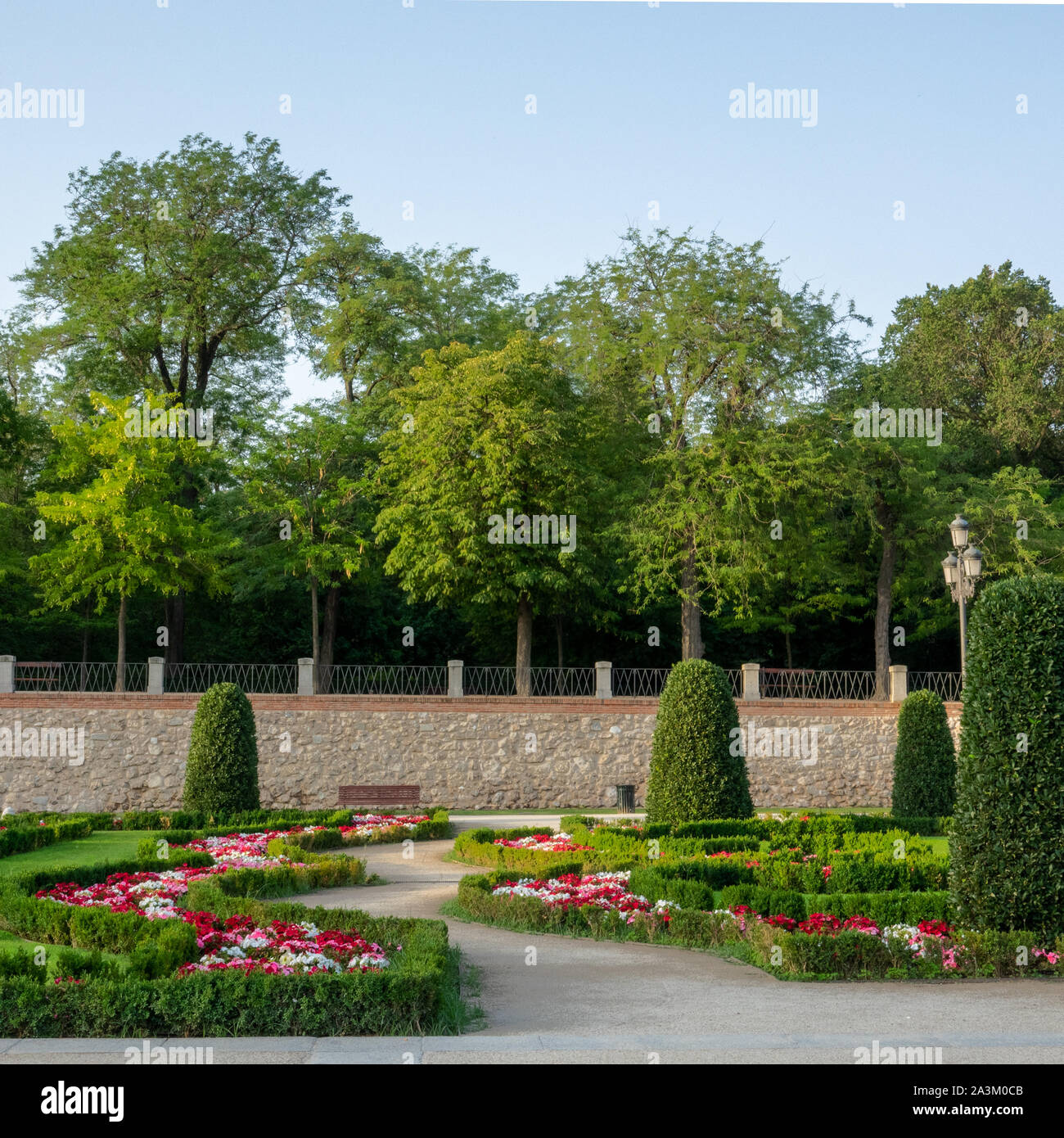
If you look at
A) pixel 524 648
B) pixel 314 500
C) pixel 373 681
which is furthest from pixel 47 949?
pixel 314 500

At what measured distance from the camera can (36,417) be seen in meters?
34.1

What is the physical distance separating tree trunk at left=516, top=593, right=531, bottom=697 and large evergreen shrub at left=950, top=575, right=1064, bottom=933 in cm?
1732

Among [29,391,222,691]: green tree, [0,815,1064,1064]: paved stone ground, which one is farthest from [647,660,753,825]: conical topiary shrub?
[29,391,222,691]: green tree

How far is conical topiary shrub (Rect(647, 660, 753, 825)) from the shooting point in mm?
15656

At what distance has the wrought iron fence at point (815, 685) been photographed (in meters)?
28.5

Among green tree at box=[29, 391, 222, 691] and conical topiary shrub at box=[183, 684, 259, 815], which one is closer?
conical topiary shrub at box=[183, 684, 259, 815]

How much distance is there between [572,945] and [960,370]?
3549 cm

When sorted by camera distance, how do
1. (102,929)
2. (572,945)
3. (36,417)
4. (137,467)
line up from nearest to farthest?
(102,929), (572,945), (137,467), (36,417)

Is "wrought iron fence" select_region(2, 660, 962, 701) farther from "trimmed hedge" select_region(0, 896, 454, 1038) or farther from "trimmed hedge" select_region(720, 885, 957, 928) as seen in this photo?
"trimmed hedge" select_region(0, 896, 454, 1038)

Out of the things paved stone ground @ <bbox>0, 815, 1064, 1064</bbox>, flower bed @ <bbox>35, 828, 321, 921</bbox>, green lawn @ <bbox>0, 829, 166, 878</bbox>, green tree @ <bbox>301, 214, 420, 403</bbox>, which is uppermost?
green tree @ <bbox>301, 214, 420, 403</bbox>

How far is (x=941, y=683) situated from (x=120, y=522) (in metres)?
20.7

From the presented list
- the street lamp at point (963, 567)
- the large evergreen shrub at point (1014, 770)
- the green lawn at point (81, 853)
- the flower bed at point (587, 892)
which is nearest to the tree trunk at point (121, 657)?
the green lawn at point (81, 853)
